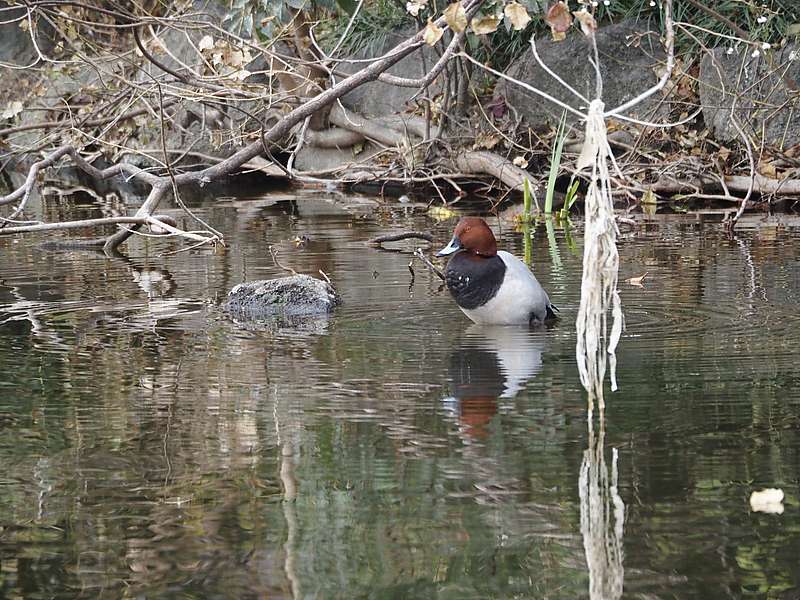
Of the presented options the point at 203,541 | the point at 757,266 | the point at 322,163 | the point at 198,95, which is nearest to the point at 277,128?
the point at 198,95

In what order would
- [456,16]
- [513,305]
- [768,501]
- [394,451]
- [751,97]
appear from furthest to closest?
[751,97] < [513,305] < [456,16] < [394,451] < [768,501]

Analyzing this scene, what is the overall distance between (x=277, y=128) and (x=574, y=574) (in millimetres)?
3693

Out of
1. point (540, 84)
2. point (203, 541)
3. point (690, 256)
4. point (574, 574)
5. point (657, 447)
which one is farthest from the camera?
point (540, 84)

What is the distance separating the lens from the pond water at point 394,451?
9.23 ft

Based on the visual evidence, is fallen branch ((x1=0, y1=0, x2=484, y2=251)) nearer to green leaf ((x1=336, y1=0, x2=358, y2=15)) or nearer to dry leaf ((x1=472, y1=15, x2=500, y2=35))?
dry leaf ((x1=472, y1=15, x2=500, y2=35))

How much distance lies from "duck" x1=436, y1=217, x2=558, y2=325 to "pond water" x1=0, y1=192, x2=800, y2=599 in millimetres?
123

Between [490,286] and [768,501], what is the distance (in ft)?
9.21

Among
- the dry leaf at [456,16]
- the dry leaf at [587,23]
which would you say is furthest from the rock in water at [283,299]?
the dry leaf at [587,23]

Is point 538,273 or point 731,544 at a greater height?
point 538,273

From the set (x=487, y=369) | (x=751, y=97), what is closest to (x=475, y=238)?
(x=487, y=369)

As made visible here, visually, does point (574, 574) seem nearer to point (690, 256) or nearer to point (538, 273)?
point (538, 273)

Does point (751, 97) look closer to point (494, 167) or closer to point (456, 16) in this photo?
point (494, 167)

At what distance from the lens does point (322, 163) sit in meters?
14.1

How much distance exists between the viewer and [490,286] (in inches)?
231
